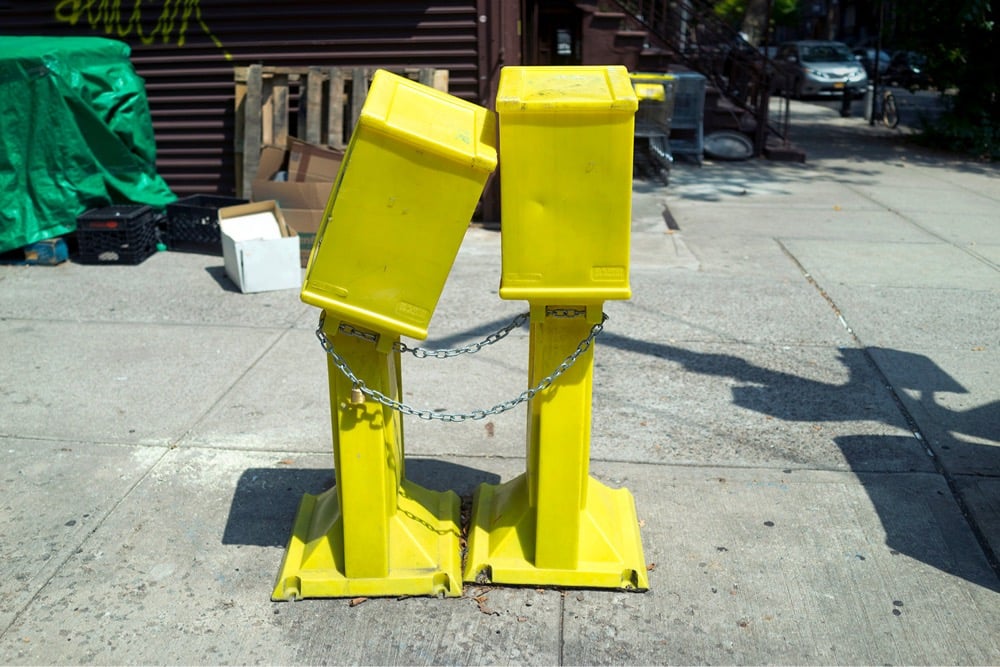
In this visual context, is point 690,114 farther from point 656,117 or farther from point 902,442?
point 902,442

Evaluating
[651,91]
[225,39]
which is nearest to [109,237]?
[225,39]

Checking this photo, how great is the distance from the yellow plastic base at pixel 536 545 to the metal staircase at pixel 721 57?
1142 cm

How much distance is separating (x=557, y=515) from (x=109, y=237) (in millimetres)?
5661

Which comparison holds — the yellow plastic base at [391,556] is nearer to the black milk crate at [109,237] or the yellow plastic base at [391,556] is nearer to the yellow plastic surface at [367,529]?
the yellow plastic surface at [367,529]

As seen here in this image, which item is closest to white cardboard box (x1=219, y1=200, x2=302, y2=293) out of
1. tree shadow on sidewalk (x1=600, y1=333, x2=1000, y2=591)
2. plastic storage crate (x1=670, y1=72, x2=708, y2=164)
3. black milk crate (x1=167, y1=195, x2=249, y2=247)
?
black milk crate (x1=167, y1=195, x2=249, y2=247)

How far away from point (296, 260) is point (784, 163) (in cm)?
913

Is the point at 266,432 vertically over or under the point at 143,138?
under

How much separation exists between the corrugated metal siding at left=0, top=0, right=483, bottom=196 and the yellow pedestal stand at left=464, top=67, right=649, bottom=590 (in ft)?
19.3

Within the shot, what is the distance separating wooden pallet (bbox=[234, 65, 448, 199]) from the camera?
27.6ft

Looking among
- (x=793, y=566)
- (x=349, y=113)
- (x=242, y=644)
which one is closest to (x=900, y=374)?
(x=793, y=566)

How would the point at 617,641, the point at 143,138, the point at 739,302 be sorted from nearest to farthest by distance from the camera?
the point at 617,641
the point at 739,302
the point at 143,138

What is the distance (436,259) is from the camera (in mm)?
2885

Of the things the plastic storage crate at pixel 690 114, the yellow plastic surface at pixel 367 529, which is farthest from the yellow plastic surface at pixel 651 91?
the yellow plastic surface at pixel 367 529

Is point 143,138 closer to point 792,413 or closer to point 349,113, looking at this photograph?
point 349,113
